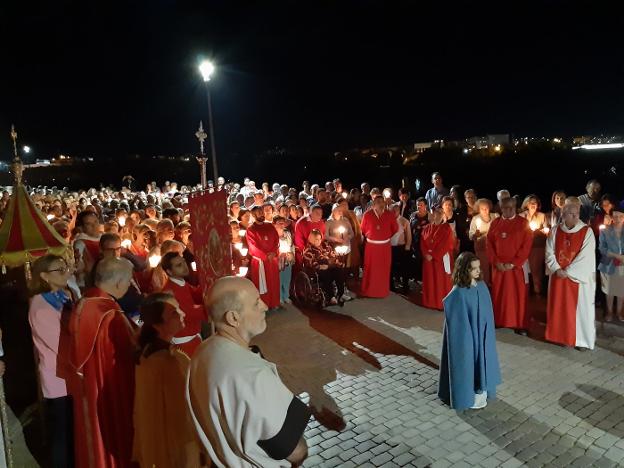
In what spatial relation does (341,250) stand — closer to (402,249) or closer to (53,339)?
(402,249)

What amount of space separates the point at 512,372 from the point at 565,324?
1.28 metres

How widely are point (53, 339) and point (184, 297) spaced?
4.02 ft

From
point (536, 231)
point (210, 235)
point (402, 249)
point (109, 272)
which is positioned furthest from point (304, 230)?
point (109, 272)

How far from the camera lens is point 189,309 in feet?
16.8

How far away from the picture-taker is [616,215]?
26.3 ft

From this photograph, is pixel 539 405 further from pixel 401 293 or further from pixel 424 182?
pixel 424 182

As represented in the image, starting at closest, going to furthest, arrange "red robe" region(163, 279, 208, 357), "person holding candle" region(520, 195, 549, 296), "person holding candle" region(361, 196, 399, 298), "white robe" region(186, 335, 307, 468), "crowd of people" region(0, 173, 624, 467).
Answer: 1. "white robe" region(186, 335, 307, 468)
2. "crowd of people" region(0, 173, 624, 467)
3. "red robe" region(163, 279, 208, 357)
4. "person holding candle" region(520, 195, 549, 296)
5. "person holding candle" region(361, 196, 399, 298)

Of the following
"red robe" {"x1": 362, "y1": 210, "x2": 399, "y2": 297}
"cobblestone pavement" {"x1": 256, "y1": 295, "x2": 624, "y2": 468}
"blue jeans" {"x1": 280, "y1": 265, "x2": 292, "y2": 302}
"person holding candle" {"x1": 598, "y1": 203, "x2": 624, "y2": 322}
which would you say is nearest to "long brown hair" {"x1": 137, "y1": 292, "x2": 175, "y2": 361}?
"cobblestone pavement" {"x1": 256, "y1": 295, "x2": 624, "y2": 468}

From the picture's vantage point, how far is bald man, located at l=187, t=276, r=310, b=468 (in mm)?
2357

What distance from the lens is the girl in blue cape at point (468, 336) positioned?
551 centimetres

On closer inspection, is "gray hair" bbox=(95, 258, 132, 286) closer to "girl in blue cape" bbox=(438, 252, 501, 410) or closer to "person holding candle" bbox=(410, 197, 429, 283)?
"girl in blue cape" bbox=(438, 252, 501, 410)

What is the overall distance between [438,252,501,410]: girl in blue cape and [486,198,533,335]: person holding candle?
259cm

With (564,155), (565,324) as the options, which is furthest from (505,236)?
(564,155)

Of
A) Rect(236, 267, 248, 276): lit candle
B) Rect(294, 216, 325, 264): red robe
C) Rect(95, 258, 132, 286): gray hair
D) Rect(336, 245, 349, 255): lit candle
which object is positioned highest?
Rect(95, 258, 132, 286): gray hair
